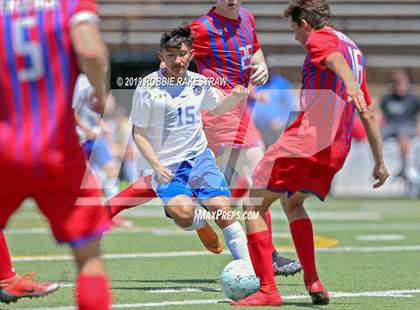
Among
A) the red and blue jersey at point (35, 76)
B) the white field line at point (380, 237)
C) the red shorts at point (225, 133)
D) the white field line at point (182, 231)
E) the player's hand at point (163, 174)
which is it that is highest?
the red and blue jersey at point (35, 76)

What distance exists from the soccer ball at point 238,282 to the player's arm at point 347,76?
1.28 metres

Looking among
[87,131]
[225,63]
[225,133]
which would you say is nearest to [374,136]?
[225,133]

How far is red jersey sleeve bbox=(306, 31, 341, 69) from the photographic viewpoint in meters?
5.69

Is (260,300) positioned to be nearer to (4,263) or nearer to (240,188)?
(4,263)

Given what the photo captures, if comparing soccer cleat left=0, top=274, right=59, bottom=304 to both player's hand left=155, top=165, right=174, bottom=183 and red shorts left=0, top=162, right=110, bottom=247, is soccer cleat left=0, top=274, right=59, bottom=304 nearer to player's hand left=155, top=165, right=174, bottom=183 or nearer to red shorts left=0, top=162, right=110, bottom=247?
player's hand left=155, top=165, right=174, bottom=183

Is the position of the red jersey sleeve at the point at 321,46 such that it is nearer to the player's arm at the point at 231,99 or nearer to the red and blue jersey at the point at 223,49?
the player's arm at the point at 231,99

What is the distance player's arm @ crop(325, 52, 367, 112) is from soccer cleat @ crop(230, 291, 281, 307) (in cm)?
131

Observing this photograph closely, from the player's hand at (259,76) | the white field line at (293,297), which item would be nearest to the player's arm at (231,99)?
the player's hand at (259,76)

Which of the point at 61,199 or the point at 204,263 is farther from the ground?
the point at 61,199

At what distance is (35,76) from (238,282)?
240 centimetres

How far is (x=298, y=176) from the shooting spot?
19.8 ft

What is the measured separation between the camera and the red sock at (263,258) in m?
5.98

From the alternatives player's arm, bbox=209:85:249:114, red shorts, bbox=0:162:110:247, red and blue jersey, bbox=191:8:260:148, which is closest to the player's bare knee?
player's arm, bbox=209:85:249:114

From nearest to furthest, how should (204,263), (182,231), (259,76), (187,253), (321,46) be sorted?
(321,46) → (259,76) → (204,263) → (187,253) → (182,231)
